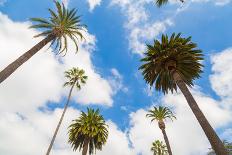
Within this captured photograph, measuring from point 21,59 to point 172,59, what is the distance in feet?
47.0

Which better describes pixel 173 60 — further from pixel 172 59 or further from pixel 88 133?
pixel 88 133

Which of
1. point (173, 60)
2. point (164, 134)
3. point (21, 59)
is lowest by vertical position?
point (21, 59)

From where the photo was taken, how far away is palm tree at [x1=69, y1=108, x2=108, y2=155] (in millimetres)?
40062

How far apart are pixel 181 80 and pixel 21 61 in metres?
14.4

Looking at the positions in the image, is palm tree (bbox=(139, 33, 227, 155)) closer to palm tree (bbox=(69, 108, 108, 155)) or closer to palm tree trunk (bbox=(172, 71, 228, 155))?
palm tree trunk (bbox=(172, 71, 228, 155))

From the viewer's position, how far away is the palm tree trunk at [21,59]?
1711 centimetres

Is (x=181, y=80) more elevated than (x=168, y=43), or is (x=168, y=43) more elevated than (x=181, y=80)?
(x=168, y=43)

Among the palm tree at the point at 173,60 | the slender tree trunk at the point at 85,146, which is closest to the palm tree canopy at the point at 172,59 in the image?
the palm tree at the point at 173,60

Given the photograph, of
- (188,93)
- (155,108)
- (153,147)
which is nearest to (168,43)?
(188,93)

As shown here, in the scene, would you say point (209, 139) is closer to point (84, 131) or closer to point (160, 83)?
point (160, 83)

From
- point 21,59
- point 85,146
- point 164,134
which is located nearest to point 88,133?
point 85,146

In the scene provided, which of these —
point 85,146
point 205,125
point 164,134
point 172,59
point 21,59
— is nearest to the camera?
point 205,125

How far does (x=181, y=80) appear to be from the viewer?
76.6 ft

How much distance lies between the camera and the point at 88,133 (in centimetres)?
3997
